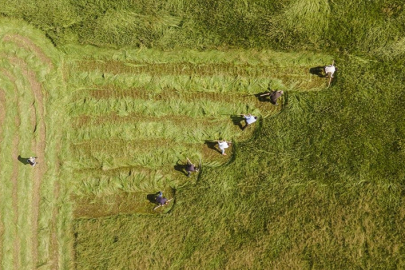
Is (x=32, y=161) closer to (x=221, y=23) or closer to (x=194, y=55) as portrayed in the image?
(x=194, y=55)

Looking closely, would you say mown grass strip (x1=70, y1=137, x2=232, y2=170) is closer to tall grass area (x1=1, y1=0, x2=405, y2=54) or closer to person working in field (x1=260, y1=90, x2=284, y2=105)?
person working in field (x1=260, y1=90, x2=284, y2=105)

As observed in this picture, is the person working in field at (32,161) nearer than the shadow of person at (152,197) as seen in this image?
Yes

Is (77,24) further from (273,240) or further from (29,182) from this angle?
(273,240)

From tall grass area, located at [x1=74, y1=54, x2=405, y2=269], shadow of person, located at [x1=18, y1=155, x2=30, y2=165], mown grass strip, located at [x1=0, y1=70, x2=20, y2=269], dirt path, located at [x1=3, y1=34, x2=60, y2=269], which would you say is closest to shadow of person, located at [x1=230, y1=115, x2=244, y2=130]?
tall grass area, located at [x1=74, y1=54, x2=405, y2=269]

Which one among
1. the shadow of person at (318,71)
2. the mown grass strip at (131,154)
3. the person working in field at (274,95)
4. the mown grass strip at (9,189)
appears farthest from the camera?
the shadow of person at (318,71)

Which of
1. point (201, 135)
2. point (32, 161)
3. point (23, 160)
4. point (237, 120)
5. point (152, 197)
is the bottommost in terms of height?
point (152, 197)

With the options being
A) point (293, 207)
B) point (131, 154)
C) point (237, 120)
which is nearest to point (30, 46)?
point (131, 154)

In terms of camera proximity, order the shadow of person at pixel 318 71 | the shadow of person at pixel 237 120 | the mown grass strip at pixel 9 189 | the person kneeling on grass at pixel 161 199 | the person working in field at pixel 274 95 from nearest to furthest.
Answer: the person kneeling on grass at pixel 161 199 → the mown grass strip at pixel 9 189 → the person working in field at pixel 274 95 → the shadow of person at pixel 237 120 → the shadow of person at pixel 318 71

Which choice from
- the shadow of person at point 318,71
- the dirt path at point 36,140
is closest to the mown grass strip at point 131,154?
the dirt path at point 36,140

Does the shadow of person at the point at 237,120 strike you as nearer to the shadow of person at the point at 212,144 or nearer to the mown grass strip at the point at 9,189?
the shadow of person at the point at 212,144
